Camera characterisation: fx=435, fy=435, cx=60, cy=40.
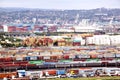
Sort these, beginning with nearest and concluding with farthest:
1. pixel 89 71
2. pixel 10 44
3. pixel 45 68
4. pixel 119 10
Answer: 1. pixel 89 71
2. pixel 45 68
3. pixel 10 44
4. pixel 119 10

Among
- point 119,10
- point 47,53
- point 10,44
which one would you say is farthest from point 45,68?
point 119,10

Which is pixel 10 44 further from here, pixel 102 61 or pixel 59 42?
pixel 102 61

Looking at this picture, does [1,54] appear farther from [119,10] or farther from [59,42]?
[119,10]

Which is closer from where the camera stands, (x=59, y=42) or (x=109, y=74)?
(x=109, y=74)

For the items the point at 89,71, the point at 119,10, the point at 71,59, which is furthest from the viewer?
the point at 119,10

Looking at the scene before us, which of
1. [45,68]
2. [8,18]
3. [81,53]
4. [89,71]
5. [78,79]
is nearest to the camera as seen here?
[78,79]

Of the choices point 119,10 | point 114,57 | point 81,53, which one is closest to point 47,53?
point 81,53

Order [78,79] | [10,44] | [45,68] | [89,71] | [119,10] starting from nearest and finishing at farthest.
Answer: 1. [78,79]
2. [89,71]
3. [45,68]
4. [10,44]
5. [119,10]

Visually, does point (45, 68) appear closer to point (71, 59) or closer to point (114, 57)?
point (71, 59)

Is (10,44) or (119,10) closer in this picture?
(10,44)
